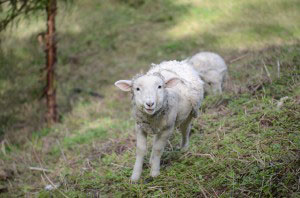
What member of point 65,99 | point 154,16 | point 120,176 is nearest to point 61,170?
point 120,176

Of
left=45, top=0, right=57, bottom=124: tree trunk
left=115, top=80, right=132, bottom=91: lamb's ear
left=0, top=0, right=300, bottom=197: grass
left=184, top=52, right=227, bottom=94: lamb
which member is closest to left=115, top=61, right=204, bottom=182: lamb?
left=115, top=80, right=132, bottom=91: lamb's ear

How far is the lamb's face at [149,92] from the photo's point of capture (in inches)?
160

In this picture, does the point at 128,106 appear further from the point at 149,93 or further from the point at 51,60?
the point at 149,93

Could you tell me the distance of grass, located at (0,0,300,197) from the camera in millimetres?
4586

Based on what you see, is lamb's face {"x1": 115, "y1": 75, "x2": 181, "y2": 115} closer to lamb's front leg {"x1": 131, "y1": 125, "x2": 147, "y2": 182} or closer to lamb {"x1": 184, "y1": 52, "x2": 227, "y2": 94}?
lamb's front leg {"x1": 131, "y1": 125, "x2": 147, "y2": 182}

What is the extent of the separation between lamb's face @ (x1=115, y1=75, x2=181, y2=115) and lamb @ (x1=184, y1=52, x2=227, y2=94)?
3524mm

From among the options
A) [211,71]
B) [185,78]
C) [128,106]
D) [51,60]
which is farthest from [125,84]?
[51,60]

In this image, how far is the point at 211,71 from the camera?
7.86 m

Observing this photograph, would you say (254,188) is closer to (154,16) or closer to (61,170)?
(61,170)

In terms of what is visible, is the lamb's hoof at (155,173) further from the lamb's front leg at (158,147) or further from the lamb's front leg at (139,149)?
the lamb's front leg at (139,149)

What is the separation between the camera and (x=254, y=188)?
4.06 m

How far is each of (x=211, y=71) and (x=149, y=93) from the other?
3.99 metres

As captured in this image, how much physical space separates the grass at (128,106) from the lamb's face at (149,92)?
1032mm

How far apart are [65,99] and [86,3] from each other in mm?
6504
